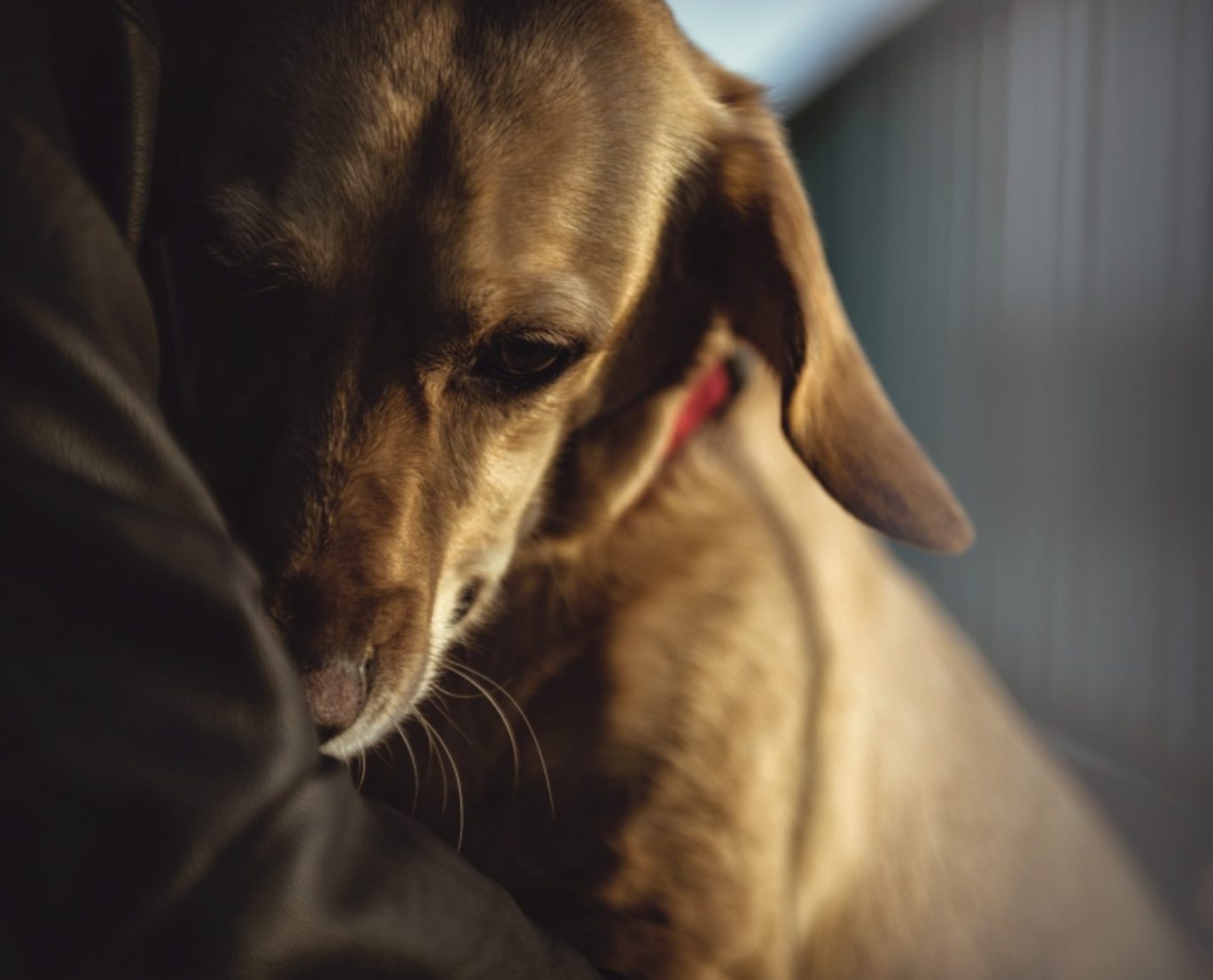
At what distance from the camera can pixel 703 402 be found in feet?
3.62

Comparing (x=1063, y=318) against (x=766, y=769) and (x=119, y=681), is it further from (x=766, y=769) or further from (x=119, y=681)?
(x=119, y=681)

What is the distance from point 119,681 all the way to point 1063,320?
93.2 inches

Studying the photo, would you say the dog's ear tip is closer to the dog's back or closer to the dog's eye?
the dog's back

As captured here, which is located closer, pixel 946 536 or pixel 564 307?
pixel 564 307

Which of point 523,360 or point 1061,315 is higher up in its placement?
point 523,360

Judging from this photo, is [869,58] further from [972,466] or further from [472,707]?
[472,707]

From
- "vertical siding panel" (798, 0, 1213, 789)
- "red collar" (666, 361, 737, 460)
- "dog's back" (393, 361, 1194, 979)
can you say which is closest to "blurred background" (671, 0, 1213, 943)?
"vertical siding panel" (798, 0, 1213, 789)

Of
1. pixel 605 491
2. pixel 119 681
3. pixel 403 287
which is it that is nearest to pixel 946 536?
pixel 605 491

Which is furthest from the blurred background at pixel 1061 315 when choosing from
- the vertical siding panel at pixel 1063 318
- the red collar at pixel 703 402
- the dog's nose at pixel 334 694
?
the dog's nose at pixel 334 694

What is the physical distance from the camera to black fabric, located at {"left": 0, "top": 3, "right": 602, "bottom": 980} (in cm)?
46

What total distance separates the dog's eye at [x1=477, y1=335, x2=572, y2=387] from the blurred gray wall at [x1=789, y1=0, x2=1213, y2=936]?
1556 mm

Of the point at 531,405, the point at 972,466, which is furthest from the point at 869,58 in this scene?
the point at 531,405

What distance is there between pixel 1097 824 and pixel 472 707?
3.01ft

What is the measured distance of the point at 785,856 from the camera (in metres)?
1.00
